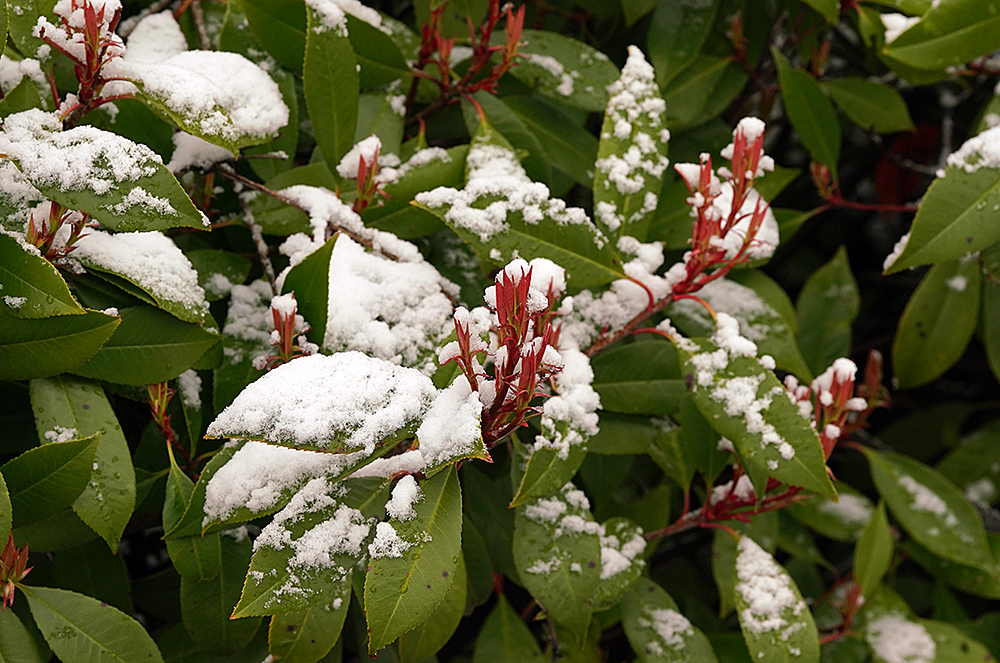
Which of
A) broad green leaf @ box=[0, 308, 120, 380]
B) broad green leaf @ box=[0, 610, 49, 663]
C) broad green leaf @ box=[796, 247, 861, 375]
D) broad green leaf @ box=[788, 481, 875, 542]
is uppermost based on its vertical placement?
broad green leaf @ box=[0, 308, 120, 380]

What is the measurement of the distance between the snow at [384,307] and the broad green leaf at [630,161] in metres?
0.31

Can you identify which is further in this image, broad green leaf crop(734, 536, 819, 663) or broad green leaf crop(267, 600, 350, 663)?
broad green leaf crop(734, 536, 819, 663)

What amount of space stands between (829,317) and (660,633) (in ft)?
2.66

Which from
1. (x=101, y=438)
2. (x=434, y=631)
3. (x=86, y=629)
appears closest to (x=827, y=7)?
(x=434, y=631)

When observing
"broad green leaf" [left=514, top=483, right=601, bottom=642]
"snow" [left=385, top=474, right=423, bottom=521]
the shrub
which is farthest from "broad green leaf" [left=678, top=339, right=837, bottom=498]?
"snow" [left=385, top=474, right=423, bottom=521]

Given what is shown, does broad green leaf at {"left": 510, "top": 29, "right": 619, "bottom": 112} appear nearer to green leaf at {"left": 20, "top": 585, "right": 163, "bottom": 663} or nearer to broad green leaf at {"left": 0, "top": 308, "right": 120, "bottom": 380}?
broad green leaf at {"left": 0, "top": 308, "right": 120, "bottom": 380}

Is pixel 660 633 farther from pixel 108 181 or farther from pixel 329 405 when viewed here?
pixel 108 181

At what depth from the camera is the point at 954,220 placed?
115 centimetres

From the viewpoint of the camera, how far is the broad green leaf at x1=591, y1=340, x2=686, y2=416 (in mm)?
1174

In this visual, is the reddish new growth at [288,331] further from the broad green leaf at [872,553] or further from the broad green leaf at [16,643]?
A: the broad green leaf at [872,553]

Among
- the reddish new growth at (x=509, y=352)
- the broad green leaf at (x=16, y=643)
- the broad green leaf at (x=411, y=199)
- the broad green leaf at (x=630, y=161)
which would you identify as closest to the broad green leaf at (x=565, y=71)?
the broad green leaf at (x=630, y=161)

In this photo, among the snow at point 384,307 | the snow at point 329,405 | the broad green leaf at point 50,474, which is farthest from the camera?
the snow at point 384,307

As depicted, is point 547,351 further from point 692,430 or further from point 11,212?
point 11,212

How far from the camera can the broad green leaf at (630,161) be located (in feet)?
3.85
